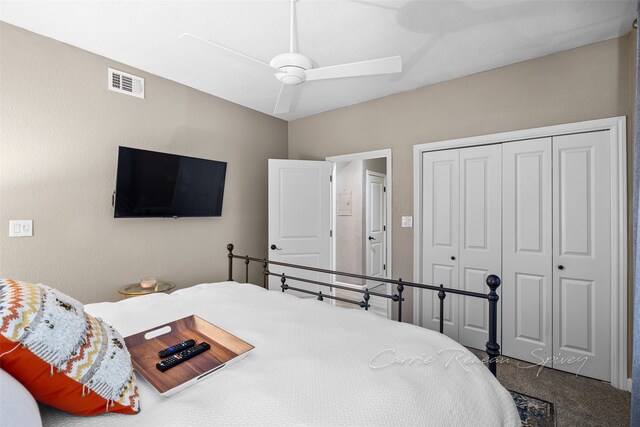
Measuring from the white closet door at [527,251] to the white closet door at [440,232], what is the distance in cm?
43

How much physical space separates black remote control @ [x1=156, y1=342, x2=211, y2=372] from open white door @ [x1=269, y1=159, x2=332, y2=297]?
8.18 ft

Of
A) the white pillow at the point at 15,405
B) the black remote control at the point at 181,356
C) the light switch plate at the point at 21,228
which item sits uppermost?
the light switch plate at the point at 21,228

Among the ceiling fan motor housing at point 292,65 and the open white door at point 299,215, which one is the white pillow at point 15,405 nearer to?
the ceiling fan motor housing at point 292,65

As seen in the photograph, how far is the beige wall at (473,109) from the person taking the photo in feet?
7.79

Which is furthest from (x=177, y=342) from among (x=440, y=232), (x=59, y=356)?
(x=440, y=232)

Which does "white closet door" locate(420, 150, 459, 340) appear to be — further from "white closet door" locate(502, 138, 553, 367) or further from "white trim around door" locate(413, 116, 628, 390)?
"white trim around door" locate(413, 116, 628, 390)

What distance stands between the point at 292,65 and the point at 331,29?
81 cm

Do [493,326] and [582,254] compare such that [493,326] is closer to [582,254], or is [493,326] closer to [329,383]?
[329,383]

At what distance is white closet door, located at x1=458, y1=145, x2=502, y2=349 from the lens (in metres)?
2.83

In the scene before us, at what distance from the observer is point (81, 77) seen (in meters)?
2.49

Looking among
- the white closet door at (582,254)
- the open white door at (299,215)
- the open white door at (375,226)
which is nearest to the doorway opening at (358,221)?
the open white door at (375,226)

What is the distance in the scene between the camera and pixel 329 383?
98cm

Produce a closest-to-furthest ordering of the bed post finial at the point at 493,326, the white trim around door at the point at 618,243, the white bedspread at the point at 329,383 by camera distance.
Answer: the white bedspread at the point at 329,383 → the bed post finial at the point at 493,326 → the white trim around door at the point at 618,243

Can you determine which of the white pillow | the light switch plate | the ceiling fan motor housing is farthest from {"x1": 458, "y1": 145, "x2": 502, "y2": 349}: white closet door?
the light switch plate
